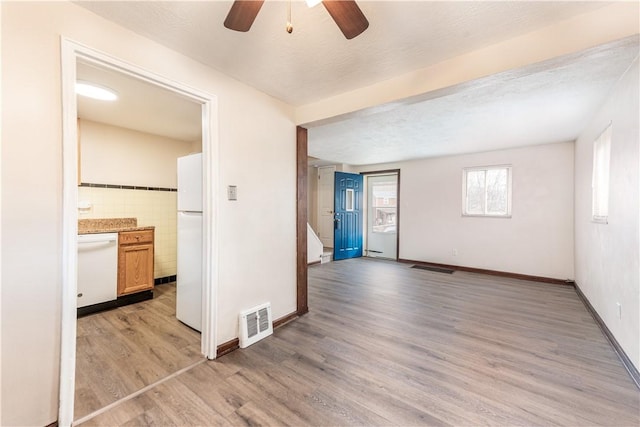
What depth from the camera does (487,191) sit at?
501 cm

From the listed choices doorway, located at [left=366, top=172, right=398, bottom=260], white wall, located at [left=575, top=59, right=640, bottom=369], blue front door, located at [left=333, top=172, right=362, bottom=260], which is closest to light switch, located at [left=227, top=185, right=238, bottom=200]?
white wall, located at [left=575, top=59, right=640, bottom=369]

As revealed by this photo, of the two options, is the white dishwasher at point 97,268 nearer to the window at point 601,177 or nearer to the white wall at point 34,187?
the white wall at point 34,187

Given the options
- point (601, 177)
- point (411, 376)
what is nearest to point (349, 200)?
point (601, 177)

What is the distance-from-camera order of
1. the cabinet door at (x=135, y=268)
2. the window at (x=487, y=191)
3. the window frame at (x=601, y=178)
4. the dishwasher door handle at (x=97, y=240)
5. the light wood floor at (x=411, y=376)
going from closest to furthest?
the light wood floor at (x=411, y=376) < the window frame at (x=601, y=178) < the dishwasher door handle at (x=97, y=240) < the cabinet door at (x=135, y=268) < the window at (x=487, y=191)

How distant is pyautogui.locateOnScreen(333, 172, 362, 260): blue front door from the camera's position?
19.9 ft

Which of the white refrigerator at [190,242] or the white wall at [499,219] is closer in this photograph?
the white refrigerator at [190,242]

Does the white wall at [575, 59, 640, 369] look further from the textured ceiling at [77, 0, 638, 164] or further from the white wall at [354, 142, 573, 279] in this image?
the white wall at [354, 142, 573, 279]

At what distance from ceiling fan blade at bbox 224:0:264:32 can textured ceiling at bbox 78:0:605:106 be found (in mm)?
246

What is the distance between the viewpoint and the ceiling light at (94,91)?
2283 millimetres

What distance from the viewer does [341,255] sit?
20.3 feet

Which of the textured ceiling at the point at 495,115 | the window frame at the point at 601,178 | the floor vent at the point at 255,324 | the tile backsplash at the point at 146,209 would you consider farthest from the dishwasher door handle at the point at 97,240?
the window frame at the point at 601,178

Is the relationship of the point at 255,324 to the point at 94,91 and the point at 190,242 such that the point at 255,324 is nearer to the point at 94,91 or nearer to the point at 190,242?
the point at 190,242

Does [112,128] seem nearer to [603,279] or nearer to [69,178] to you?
[69,178]

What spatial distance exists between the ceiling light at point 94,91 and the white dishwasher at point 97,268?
1498mm
